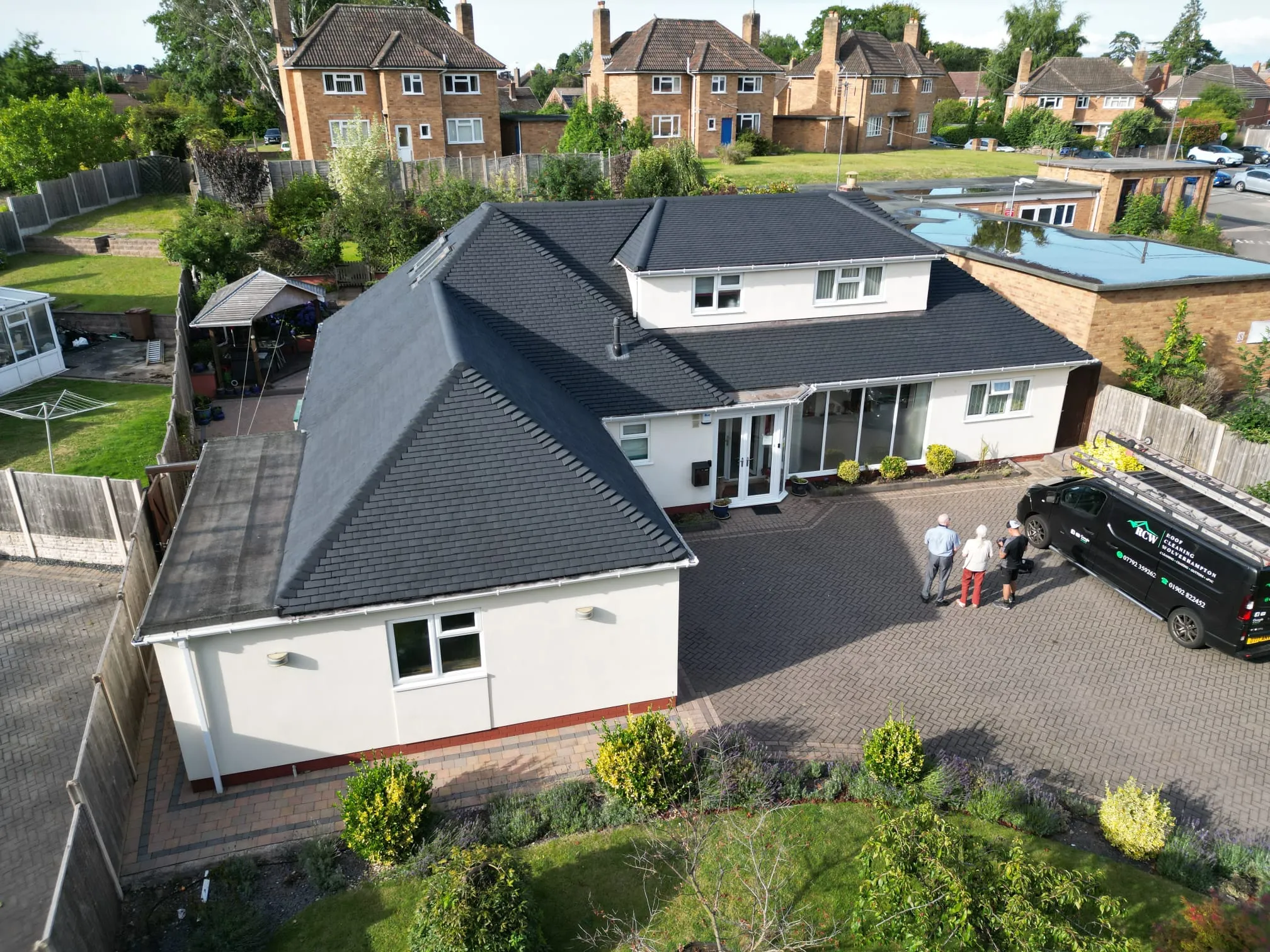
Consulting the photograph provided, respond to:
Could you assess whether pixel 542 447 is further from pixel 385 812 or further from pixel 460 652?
pixel 385 812

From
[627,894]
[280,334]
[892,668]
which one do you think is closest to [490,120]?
[280,334]

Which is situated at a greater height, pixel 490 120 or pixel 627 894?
pixel 490 120

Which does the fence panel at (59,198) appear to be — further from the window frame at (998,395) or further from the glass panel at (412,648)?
the window frame at (998,395)

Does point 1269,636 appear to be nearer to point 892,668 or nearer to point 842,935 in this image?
point 892,668

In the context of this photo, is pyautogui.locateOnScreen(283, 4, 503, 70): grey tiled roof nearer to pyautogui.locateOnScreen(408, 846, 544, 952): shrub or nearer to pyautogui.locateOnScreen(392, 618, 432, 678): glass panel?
pyautogui.locateOnScreen(392, 618, 432, 678): glass panel

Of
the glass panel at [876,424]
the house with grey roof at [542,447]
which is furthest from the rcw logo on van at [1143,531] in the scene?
the glass panel at [876,424]

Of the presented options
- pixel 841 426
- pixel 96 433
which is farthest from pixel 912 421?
pixel 96 433
